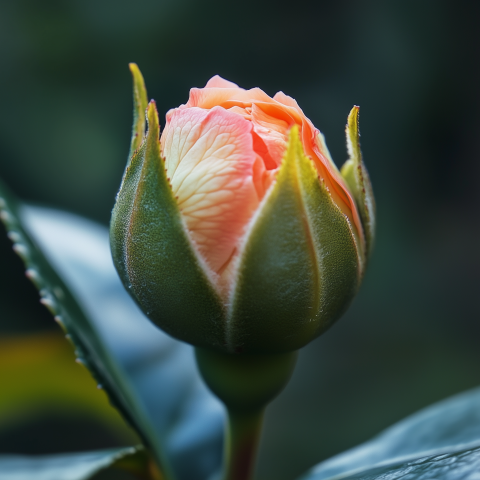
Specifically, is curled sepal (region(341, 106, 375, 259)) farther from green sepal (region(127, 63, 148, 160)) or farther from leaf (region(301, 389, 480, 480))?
leaf (region(301, 389, 480, 480))

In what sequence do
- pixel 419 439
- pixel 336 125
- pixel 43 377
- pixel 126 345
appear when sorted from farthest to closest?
pixel 336 125
pixel 43 377
pixel 126 345
pixel 419 439

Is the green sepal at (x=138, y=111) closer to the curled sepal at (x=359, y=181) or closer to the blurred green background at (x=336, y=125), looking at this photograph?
the curled sepal at (x=359, y=181)

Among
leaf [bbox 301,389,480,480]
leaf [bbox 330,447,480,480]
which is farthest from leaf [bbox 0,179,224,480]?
leaf [bbox 330,447,480,480]

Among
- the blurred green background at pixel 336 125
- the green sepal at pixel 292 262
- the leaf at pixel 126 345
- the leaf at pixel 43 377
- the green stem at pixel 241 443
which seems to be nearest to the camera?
the green sepal at pixel 292 262

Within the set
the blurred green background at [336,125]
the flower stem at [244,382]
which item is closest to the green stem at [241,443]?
the flower stem at [244,382]

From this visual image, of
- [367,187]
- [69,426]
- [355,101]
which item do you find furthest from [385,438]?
[355,101]

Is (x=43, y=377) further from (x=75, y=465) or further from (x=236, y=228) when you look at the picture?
(x=236, y=228)

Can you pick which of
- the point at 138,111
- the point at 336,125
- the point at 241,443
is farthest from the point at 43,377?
the point at 336,125
